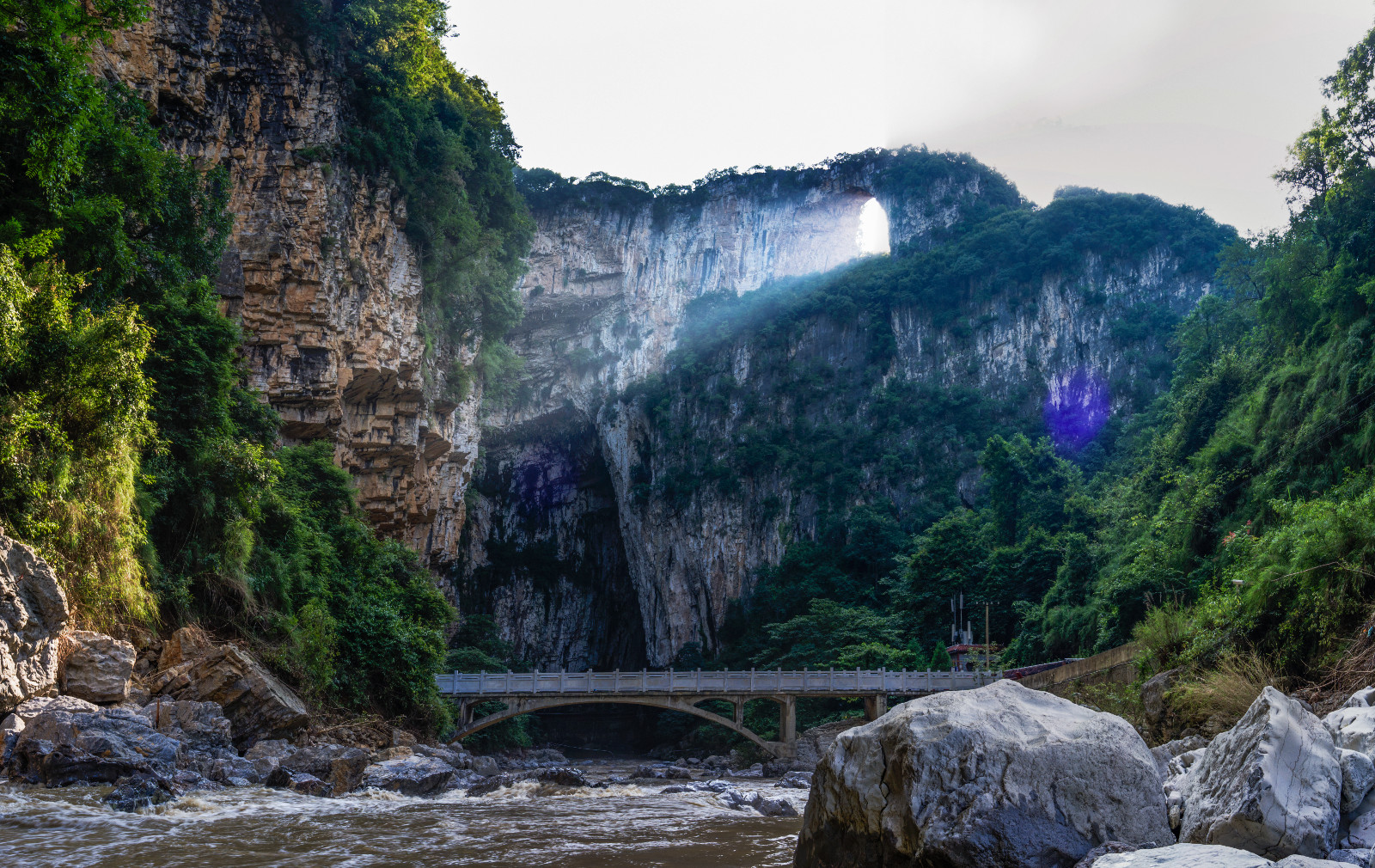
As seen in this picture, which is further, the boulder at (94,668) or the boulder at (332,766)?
the boulder at (332,766)

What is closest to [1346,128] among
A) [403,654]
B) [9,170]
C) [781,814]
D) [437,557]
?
[781,814]

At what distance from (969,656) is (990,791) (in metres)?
28.1

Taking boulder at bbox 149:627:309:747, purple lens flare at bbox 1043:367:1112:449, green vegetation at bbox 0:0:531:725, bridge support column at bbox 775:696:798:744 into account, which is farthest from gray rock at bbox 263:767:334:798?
purple lens flare at bbox 1043:367:1112:449

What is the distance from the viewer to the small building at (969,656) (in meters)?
30.2

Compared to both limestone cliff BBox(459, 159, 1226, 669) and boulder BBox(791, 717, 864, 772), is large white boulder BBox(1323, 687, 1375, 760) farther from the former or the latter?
limestone cliff BBox(459, 159, 1226, 669)

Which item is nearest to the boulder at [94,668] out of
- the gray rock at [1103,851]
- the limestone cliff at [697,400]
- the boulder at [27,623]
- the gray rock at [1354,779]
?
the boulder at [27,623]

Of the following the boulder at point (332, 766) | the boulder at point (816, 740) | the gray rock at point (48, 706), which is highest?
the gray rock at point (48, 706)

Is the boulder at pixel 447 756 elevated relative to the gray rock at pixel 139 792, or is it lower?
lower

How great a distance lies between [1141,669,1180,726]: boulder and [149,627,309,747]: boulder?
435 inches

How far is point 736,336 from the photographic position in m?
49.5

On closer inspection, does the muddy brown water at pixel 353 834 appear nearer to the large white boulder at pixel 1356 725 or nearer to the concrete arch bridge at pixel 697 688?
the large white boulder at pixel 1356 725

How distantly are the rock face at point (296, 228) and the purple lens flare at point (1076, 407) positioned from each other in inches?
1341

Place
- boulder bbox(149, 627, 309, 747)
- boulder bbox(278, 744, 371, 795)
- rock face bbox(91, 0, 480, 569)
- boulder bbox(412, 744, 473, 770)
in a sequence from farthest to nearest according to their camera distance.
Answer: rock face bbox(91, 0, 480, 569)
boulder bbox(412, 744, 473, 770)
boulder bbox(149, 627, 309, 747)
boulder bbox(278, 744, 371, 795)

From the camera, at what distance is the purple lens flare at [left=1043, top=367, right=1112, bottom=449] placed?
45.7 metres
